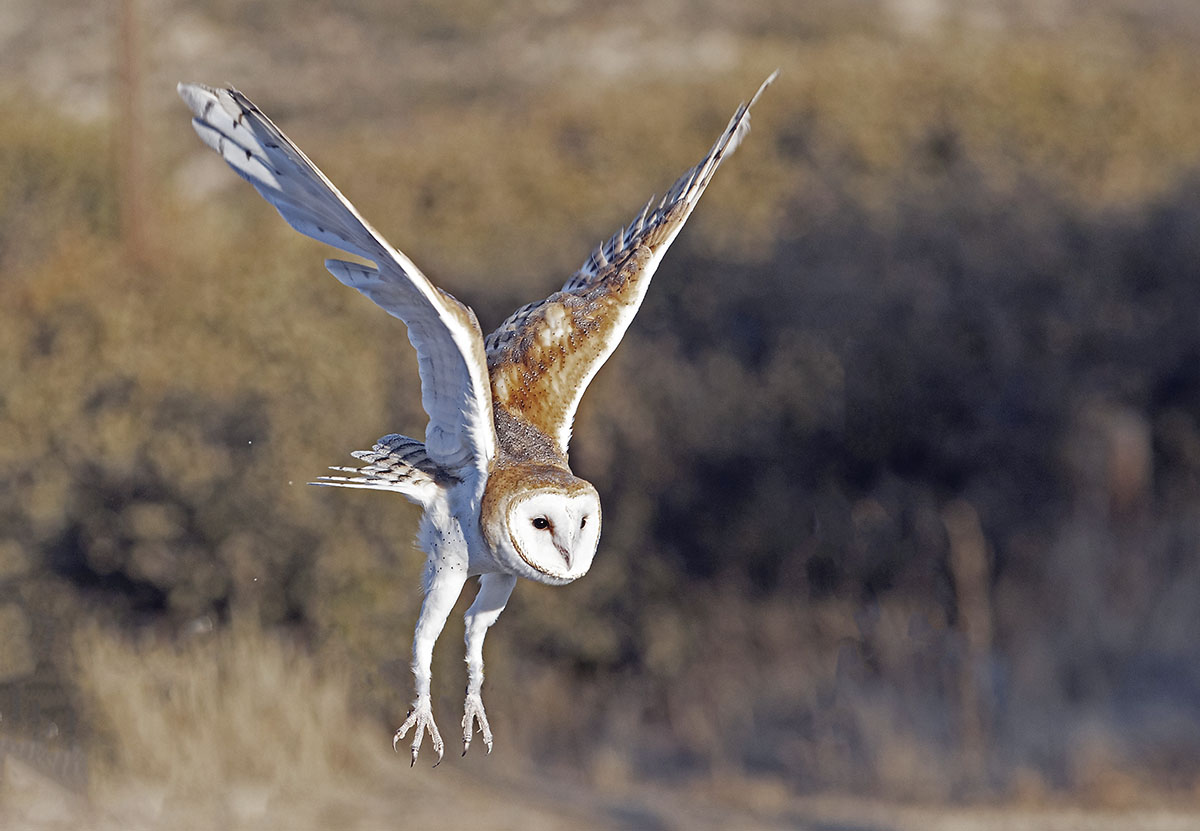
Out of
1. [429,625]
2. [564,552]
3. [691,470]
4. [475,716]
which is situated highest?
[691,470]

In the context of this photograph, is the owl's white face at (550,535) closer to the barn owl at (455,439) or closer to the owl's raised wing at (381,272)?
the barn owl at (455,439)

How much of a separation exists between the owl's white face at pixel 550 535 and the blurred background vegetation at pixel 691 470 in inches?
274

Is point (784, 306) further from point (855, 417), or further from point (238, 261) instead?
point (238, 261)

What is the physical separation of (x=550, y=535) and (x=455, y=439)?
0.37m

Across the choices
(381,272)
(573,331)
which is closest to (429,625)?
(381,272)

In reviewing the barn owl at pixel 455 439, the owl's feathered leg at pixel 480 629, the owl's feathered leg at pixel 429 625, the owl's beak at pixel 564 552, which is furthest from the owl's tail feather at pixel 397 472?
the owl's beak at pixel 564 552

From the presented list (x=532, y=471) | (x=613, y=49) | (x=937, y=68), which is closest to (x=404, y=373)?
(x=532, y=471)

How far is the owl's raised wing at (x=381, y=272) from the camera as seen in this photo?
283 centimetres

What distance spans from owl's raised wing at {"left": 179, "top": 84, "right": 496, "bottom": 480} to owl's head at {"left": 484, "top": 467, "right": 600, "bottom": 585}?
0.56 feet

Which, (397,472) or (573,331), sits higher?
(573,331)

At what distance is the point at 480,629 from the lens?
3.26m

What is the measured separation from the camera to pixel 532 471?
9.70ft

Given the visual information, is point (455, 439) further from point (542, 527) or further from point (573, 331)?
point (573, 331)

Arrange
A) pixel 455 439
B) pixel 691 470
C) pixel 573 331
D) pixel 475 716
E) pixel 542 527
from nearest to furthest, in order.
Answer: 1. pixel 542 527
2. pixel 455 439
3. pixel 475 716
4. pixel 573 331
5. pixel 691 470
